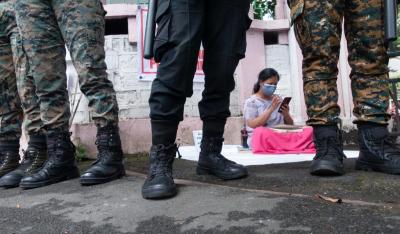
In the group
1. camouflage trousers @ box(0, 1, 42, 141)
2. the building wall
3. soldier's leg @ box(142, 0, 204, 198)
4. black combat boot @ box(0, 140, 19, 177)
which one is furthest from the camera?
the building wall

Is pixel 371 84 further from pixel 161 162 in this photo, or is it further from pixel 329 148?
pixel 161 162

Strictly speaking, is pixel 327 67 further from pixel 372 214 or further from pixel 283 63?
pixel 283 63

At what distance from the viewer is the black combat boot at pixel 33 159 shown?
217 centimetres

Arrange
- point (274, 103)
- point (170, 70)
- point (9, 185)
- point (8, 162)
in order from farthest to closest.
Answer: point (274, 103) → point (8, 162) → point (9, 185) → point (170, 70)

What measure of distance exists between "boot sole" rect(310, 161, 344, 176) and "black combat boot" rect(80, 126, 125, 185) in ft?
2.98

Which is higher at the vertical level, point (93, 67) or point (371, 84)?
point (93, 67)

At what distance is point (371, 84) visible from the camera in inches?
70.9

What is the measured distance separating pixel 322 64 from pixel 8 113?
5.80 ft

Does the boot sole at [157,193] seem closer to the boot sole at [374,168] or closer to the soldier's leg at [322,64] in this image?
the soldier's leg at [322,64]

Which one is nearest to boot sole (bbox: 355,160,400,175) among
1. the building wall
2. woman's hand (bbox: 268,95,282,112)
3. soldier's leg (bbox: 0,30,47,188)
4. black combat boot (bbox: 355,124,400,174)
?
black combat boot (bbox: 355,124,400,174)

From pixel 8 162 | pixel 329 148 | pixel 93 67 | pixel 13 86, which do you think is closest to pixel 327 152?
pixel 329 148

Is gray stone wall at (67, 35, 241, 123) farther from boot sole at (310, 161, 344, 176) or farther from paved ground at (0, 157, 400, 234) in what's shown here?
boot sole at (310, 161, 344, 176)

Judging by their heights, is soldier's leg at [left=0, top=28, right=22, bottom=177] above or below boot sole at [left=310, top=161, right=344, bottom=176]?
above

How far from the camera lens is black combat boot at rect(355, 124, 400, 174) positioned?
1737 mm
